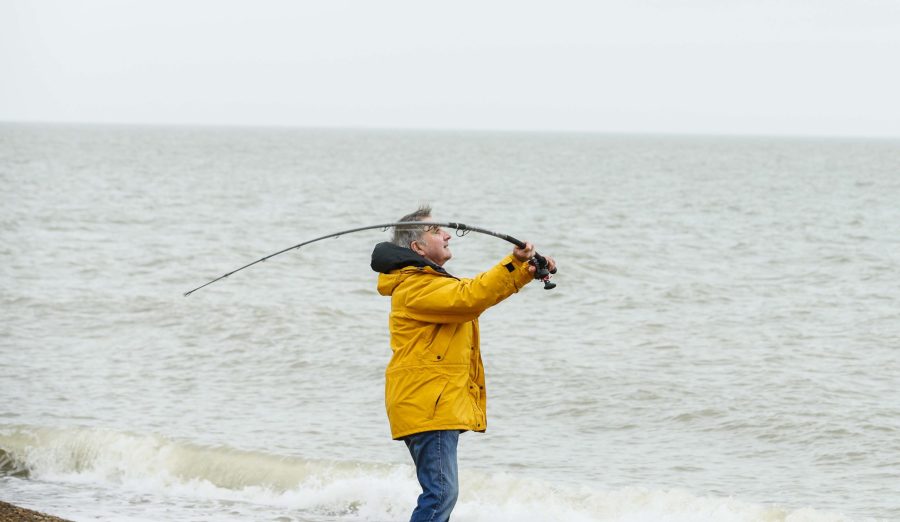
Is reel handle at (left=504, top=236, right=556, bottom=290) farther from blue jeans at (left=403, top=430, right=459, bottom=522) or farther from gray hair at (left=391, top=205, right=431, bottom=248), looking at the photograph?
blue jeans at (left=403, top=430, right=459, bottom=522)

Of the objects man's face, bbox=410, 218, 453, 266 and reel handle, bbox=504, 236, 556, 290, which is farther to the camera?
man's face, bbox=410, 218, 453, 266

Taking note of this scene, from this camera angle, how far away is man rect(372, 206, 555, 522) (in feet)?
14.5

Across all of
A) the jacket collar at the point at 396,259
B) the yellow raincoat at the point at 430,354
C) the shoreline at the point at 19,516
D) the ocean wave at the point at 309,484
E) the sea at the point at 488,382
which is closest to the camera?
the yellow raincoat at the point at 430,354

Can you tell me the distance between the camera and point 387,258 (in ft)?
15.0

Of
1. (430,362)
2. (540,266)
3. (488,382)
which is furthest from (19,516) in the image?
(488,382)

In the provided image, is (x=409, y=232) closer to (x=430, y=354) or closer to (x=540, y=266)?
(x=430, y=354)

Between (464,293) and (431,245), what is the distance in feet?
1.26

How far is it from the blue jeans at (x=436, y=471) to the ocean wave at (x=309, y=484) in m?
2.77

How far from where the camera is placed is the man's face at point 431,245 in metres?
4.60

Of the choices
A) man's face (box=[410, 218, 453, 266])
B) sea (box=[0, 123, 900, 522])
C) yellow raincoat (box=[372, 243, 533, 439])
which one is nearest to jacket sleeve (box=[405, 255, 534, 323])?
yellow raincoat (box=[372, 243, 533, 439])

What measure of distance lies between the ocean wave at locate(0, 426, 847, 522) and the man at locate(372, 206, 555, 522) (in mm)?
2821

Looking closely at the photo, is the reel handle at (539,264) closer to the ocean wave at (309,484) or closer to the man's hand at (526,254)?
the man's hand at (526,254)

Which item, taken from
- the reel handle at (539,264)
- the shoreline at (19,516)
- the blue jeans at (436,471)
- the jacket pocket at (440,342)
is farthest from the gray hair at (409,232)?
the shoreline at (19,516)

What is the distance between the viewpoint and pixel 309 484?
7.88 m
